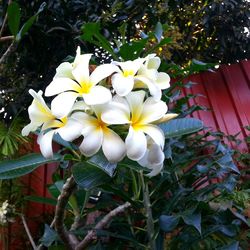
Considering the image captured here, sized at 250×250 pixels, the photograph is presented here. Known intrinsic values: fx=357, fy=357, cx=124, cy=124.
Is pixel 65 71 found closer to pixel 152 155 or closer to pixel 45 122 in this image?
pixel 45 122

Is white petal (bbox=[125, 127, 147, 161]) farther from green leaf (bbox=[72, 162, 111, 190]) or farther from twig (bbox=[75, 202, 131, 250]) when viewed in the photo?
twig (bbox=[75, 202, 131, 250])

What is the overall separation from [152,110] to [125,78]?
0.30 feet

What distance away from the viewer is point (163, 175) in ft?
5.29

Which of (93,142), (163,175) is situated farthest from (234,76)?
(93,142)

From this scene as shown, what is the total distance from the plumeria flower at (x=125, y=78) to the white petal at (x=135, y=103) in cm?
2

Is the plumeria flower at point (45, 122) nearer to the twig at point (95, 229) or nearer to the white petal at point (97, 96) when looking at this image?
the white petal at point (97, 96)

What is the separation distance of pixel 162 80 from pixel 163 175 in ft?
2.69

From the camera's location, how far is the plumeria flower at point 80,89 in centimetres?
72

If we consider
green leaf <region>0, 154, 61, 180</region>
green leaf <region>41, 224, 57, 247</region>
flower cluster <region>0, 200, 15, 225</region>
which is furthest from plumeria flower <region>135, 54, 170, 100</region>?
flower cluster <region>0, 200, 15, 225</region>

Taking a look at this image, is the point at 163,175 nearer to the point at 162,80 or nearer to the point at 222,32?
the point at 162,80

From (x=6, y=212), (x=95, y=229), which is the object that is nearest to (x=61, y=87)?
(x=95, y=229)

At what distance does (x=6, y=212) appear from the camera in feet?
6.64

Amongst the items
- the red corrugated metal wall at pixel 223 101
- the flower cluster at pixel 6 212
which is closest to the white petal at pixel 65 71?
the flower cluster at pixel 6 212

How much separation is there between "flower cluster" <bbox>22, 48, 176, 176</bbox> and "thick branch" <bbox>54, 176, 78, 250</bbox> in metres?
0.16
